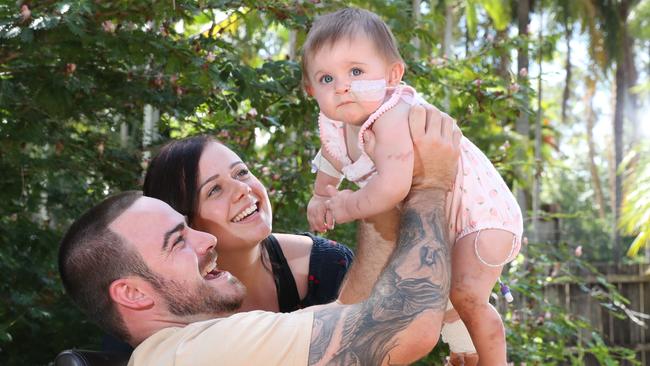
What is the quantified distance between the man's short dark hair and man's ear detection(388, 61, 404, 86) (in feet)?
2.51

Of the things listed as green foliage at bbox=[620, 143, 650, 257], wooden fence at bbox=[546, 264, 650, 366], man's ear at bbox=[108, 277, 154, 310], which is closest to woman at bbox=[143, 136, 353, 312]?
man's ear at bbox=[108, 277, 154, 310]

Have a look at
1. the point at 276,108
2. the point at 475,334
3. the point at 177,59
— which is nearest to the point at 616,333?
the point at 276,108

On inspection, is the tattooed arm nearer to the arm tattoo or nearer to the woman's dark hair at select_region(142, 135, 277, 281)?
the arm tattoo

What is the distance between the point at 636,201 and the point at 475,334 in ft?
49.5

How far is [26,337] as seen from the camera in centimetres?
507

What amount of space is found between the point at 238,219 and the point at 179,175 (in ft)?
0.77

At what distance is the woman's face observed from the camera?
2.80 meters

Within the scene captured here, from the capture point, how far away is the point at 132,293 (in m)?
2.39

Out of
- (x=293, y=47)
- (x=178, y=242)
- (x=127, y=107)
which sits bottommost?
(x=178, y=242)

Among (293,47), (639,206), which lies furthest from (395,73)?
(639,206)

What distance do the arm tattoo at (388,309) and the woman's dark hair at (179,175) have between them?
81 cm

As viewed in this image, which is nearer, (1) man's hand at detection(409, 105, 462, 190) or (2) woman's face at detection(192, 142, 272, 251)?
(1) man's hand at detection(409, 105, 462, 190)

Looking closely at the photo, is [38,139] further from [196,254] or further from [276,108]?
[196,254]

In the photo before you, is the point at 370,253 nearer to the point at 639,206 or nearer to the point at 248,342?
the point at 248,342
